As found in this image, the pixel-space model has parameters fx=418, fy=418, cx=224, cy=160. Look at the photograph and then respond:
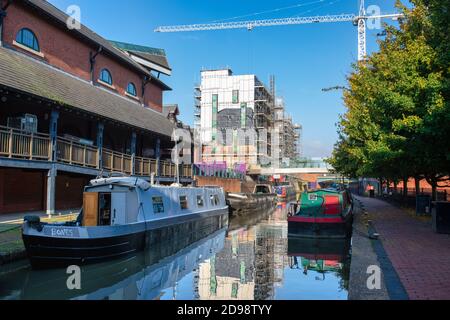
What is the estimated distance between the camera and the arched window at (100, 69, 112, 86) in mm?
27281

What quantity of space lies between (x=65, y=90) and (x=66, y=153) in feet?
10.8

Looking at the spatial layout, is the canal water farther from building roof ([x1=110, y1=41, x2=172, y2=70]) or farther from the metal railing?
building roof ([x1=110, y1=41, x2=172, y2=70])

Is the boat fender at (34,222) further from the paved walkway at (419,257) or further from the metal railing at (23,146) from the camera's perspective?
the paved walkway at (419,257)

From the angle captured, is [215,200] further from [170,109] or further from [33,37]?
[170,109]

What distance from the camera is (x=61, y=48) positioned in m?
23.0

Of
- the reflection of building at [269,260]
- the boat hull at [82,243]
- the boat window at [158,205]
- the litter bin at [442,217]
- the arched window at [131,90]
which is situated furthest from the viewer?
the arched window at [131,90]

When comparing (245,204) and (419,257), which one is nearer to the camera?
(419,257)

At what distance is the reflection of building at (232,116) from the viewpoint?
91812 millimetres

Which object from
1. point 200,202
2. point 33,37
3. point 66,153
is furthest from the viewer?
point 200,202

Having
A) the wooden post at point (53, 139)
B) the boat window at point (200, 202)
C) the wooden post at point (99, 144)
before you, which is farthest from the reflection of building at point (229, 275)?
the wooden post at point (53, 139)

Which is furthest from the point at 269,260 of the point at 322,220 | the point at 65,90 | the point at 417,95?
the point at 65,90

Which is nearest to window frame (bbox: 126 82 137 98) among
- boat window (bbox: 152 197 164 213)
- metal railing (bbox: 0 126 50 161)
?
metal railing (bbox: 0 126 50 161)

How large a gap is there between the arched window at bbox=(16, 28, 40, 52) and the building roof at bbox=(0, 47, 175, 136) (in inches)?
27.6

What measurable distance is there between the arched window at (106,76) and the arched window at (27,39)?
20.2 feet
